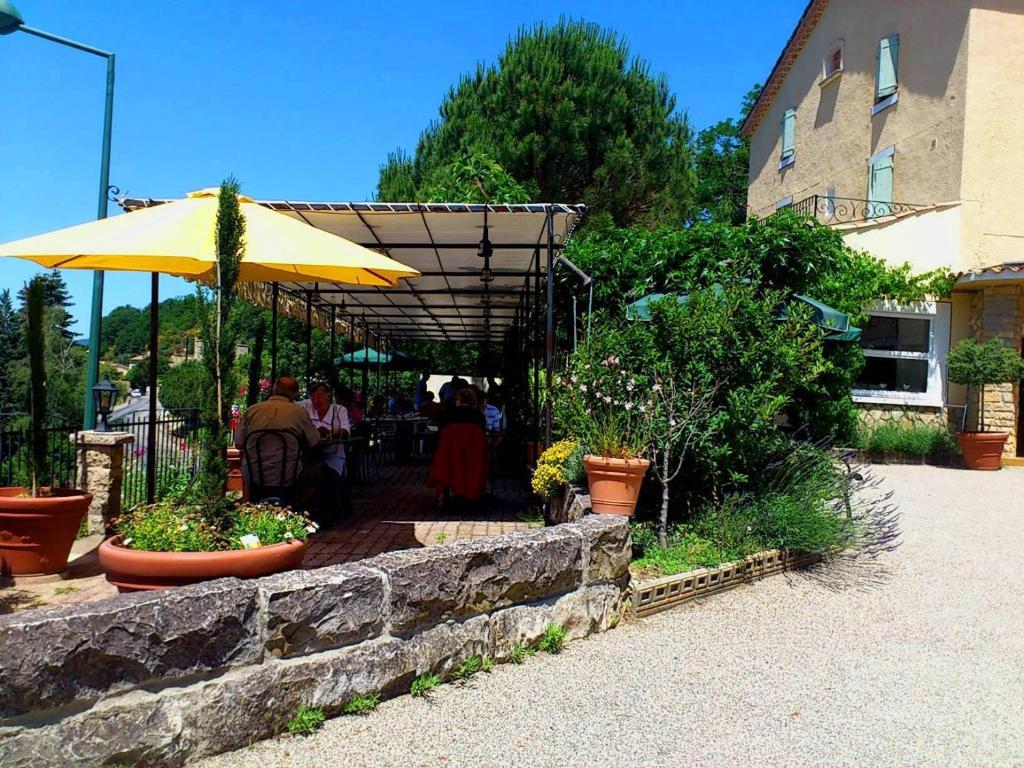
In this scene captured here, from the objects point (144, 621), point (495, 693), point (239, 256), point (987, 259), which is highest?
point (987, 259)

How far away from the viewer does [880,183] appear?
16281mm

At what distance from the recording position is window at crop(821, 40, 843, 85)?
18152 millimetres

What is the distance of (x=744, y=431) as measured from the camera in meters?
5.79

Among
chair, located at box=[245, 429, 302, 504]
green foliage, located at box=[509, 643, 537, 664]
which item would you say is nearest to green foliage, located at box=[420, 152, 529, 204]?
chair, located at box=[245, 429, 302, 504]

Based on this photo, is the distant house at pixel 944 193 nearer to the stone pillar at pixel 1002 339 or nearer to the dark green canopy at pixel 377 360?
the stone pillar at pixel 1002 339

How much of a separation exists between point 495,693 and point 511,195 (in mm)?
11485

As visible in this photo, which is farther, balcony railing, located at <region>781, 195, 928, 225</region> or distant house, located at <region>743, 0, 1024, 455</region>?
balcony railing, located at <region>781, 195, 928, 225</region>

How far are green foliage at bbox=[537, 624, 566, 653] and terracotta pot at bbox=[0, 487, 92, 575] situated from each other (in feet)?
9.84

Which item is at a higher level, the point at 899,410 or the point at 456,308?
the point at 456,308

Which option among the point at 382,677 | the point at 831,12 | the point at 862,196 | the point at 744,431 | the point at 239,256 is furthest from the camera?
the point at 831,12

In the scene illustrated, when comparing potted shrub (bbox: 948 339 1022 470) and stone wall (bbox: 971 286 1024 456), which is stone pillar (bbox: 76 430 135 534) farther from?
stone wall (bbox: 971 286 1024 456)

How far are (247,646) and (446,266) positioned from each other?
19.8ft

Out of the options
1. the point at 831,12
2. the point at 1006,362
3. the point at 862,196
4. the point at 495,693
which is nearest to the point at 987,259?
the point at 1006,362

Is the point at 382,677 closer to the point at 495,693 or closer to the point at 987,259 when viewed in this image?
the point at 495,693
